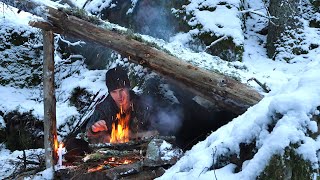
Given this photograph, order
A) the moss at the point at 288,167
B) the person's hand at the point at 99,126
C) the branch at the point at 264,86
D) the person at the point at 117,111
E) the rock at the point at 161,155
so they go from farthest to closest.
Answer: the person at the point at 117,111, the person's hand at the point at 99,126, the branch at the point at 264,86, the rock at the point at 161,155, the moss at the point at 288,167

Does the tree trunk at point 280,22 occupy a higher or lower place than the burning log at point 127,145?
higher

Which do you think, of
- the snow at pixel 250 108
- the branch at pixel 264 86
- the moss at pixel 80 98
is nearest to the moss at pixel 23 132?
the snow at pixel 250 108

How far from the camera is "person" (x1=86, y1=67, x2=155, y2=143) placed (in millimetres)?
7840

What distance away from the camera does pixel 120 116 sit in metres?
8.12

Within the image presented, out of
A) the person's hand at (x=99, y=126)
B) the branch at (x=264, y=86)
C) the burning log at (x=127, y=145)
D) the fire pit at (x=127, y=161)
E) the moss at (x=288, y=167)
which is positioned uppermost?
the branch at (x=264, y=86)

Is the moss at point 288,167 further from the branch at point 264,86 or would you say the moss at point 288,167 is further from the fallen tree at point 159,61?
the branch at point 264,86

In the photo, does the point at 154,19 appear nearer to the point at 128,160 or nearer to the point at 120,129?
the point at 120,129

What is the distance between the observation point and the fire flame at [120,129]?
307 inches

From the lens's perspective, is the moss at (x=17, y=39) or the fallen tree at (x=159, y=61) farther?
the moss at (x=17, y=39)

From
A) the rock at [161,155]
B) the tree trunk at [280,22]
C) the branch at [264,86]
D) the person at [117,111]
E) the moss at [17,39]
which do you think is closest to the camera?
the rock at [161,155]

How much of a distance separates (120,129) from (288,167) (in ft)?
18.9

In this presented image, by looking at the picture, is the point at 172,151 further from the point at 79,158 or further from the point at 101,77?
the point at 101,77

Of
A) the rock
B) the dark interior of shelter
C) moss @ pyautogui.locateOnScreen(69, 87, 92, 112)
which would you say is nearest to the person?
the dark interior of shelter

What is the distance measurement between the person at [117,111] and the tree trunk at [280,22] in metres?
3.82
